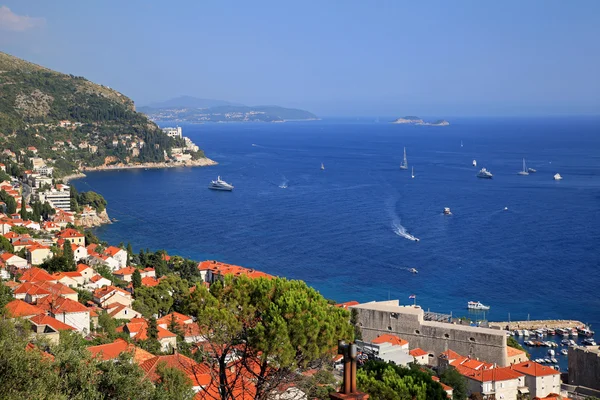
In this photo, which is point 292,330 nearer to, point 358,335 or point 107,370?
point 107,370

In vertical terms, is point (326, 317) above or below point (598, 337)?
above

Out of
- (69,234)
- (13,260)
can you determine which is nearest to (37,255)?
(13,260)

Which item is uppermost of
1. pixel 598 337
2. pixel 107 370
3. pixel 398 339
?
pixel 107 370

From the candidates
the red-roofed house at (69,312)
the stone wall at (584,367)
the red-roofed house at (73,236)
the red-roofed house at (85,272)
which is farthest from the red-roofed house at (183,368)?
the red-roofed house at (73,236)

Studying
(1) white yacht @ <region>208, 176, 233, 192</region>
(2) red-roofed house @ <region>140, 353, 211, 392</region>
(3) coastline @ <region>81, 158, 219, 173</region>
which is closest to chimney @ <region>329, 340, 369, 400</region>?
(2) red-roofed house @ <region>140, 353, 211, 392</region>

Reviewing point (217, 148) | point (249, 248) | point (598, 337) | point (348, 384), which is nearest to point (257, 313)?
point (348, 384)

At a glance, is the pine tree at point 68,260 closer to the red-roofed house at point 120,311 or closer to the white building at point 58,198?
the red-roofed house at point 120,311
